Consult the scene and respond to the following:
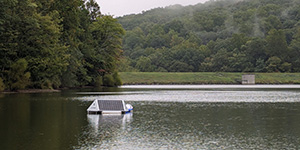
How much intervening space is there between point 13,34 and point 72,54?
60.5 ft

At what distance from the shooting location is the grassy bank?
121 metres

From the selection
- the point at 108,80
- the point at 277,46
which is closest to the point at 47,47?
the point at 108,80

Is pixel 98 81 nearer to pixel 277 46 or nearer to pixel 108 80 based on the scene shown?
pixel 108 80

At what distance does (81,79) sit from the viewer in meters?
83.9

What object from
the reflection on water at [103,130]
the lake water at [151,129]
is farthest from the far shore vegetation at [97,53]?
the reflection on water at [103,130]

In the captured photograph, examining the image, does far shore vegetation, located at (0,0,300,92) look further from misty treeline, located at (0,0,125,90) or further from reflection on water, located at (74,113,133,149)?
reflection on water, located at (74,113,133,149)

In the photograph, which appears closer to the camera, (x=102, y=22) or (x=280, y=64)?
(x=102, y=22)

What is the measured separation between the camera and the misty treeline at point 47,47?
59.5 meters

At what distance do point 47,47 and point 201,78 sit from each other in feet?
227

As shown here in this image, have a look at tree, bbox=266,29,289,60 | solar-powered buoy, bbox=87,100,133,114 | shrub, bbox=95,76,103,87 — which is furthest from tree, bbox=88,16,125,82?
tree, bbox=266,29,289,60

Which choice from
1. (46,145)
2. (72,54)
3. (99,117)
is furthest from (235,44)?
(46,145)

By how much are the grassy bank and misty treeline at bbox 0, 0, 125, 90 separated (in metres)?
30.5

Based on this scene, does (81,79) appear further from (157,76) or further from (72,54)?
(157,76)

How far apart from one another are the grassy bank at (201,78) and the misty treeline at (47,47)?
30469 mm
